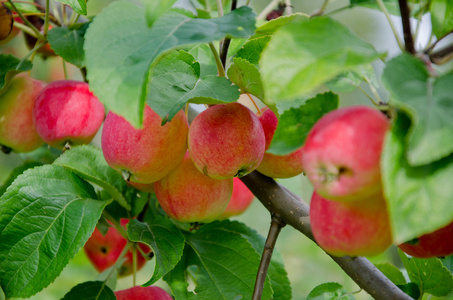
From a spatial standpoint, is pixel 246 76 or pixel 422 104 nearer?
pixel 422 104

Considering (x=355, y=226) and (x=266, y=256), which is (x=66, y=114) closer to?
(x=266, y=256)

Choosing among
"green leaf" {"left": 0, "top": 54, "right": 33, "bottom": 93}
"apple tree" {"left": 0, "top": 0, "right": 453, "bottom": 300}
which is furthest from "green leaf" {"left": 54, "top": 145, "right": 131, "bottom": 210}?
"green leaf" {"left": 0, "top": 54, "right": 33, "bottom": 93}

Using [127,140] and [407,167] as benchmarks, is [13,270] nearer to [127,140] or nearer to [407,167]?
[127,140]

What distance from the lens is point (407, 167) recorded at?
1.56 ft

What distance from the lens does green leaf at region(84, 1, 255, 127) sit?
55cm

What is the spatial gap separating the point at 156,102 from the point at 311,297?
47 centimetres

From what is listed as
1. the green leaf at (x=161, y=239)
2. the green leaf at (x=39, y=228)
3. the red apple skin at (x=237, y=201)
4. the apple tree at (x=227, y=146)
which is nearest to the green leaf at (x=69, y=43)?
the apple tree at (x=227, y=146)

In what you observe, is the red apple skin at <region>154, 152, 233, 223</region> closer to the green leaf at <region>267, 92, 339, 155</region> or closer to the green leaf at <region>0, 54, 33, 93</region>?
the green leaf at <region>267, 92, 339, 155</region>

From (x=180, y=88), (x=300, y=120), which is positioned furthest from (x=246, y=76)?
(x=300, y=120)

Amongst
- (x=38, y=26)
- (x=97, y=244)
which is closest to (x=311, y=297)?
(x=97, y=244)

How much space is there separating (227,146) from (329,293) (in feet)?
1.18

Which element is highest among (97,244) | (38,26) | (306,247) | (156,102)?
(156,102)

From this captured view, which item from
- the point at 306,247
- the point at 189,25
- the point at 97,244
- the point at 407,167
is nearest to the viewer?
the point at 407,167

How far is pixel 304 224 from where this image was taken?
876 millimetres
